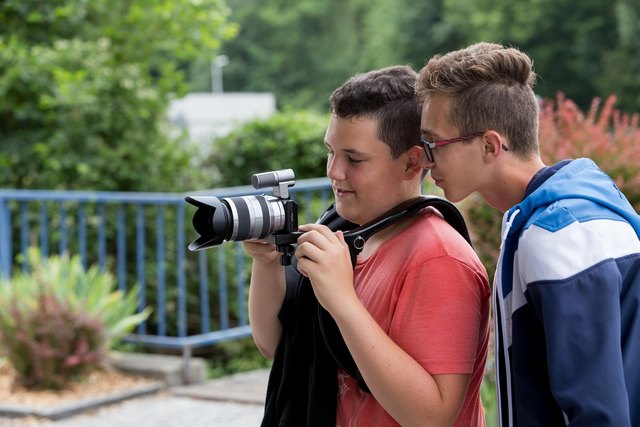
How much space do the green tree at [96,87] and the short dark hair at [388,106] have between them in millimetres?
5819

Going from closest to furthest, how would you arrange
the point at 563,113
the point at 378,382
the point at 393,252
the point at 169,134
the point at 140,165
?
the point at 378,382 < the point at 393,252 < the point at 563,113 < the point at 140,165 < the point at 169,134

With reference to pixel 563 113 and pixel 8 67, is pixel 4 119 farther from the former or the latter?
pixel 563 113

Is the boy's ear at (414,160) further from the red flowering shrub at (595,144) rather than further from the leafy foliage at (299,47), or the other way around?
the leafy foliage at (299,47)

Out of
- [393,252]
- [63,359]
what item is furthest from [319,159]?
[393,252]

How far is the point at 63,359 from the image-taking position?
6.03m

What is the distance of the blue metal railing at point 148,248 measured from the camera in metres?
6.83

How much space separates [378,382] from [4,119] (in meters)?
7.34

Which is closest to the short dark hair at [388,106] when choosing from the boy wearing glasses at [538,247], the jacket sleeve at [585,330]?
the boy wearing glasses at [538,247]

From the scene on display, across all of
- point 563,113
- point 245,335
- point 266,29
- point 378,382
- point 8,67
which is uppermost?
point 266,29

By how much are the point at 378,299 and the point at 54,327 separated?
14.0 ft

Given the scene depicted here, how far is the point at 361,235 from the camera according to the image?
213cm

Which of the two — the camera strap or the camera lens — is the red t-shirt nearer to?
the camera strap

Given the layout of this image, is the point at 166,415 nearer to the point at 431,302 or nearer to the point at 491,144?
the point at 431,302

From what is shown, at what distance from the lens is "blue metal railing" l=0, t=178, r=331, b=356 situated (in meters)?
6.83
